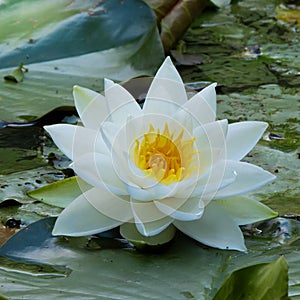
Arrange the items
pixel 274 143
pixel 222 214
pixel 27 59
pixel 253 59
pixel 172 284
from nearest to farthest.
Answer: pixel 172 284, pixel 222 214, pixel 274 143, pixel 27 59, pixel 253 59

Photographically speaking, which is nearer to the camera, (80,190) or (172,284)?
(172,284)

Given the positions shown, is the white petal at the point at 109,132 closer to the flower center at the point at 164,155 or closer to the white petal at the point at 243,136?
the flower center at the point at 164,155

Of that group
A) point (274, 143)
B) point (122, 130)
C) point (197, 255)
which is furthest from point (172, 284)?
point (274, 143)

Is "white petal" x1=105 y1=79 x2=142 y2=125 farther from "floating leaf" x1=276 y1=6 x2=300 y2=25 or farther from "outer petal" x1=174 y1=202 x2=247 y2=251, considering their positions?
"floating leaf" x1=276 y1=6 x2=300 y2=25

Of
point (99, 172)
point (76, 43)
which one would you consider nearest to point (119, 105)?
point (99, 172)

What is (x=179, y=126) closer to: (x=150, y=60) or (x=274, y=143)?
(x=274, y=143)

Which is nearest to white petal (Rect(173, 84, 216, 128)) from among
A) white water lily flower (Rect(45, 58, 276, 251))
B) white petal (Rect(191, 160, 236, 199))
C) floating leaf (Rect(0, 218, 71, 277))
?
white water lily flower (Rect(45, 58, 276, 251))

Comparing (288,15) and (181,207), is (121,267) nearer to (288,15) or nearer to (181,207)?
(181,207)

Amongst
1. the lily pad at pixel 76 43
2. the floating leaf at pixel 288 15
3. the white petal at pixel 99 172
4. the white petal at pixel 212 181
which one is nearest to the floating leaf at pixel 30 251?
the white petal at pixel 99 172
